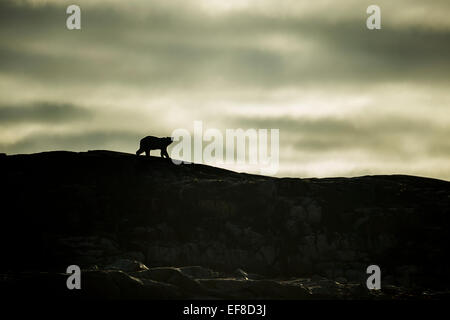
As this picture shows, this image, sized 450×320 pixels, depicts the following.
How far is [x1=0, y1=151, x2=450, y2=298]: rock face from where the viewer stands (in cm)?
10106

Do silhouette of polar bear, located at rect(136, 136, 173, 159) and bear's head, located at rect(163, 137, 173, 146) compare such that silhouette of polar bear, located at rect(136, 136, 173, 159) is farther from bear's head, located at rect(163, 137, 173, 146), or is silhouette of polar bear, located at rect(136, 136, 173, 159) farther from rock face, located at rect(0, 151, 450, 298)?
rock face, located at rect(0, 151, 450, 298)

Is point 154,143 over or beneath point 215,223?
over

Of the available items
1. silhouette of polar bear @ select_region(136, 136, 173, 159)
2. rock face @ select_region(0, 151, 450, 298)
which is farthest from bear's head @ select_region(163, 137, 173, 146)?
rock face @ select_region(0, 151, 450, 298)

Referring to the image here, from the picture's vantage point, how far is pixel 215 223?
355ft

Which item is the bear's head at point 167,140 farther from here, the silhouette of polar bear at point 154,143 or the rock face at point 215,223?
the rock face at point 215,223

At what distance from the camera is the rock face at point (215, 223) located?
101 meters

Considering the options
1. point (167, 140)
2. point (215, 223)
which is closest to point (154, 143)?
point (167, 140)

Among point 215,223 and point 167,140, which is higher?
point 167,140

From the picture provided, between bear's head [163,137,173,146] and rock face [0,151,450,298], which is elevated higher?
bear's head [163,137,173,146]

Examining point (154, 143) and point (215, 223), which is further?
point (154, 143)

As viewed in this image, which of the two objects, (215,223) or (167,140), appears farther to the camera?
(167,140)

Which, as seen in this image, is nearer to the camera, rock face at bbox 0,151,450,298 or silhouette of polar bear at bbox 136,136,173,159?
rock face at bbox 0,151,450,298

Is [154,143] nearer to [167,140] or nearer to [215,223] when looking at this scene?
[167,140]

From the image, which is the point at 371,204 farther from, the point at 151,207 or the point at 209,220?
the point at 151,207
